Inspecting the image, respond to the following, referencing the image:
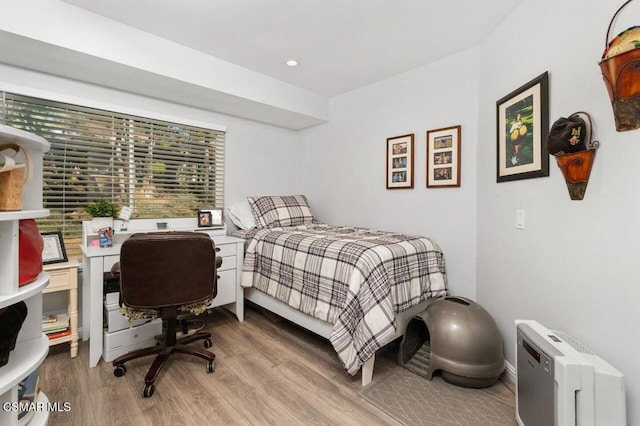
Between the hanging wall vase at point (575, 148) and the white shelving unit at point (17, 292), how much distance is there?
2.24 meters

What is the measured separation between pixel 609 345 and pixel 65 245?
3608mm

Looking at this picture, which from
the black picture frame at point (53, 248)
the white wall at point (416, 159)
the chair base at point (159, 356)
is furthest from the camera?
Result: the white wall at point (416, 159)

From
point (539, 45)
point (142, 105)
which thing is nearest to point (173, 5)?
point (142, 105)

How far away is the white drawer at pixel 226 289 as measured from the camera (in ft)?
8.84

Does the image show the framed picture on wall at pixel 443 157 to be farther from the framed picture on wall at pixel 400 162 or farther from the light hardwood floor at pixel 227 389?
the light hardwood floor at pixel 227 389

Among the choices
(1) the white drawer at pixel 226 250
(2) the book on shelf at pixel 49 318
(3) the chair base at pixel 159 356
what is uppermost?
(1) the white drawer at pixel 226 250

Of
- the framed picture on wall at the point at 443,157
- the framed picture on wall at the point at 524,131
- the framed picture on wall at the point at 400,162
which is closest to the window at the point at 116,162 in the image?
the framed picture on wall at the point at 400,162

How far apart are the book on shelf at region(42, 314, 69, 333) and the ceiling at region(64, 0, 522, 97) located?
2.26m

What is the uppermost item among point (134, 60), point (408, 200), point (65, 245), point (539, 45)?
point (134, 60)

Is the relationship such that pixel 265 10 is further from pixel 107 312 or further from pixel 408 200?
pixel 107 312

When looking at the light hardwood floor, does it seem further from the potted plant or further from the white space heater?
the potted plant

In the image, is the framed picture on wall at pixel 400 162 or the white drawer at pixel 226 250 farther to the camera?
the framed picture on wall at pixel 400 162

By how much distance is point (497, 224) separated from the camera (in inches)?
83.4

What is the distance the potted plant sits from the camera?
2.40m
